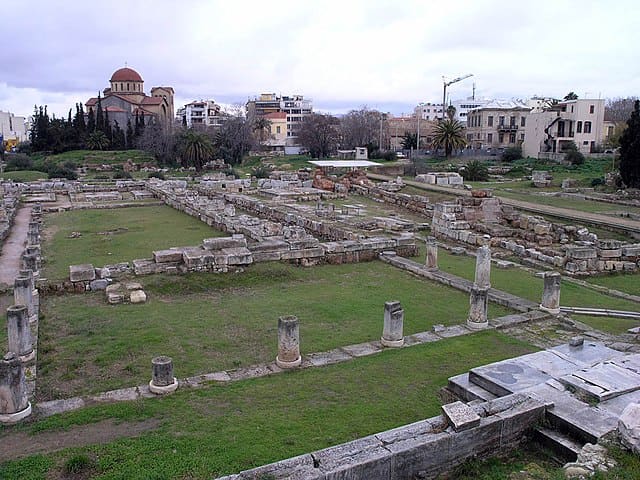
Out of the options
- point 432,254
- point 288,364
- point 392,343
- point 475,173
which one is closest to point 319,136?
point 475,173

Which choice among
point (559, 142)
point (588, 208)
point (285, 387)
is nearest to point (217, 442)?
point (285, 387)

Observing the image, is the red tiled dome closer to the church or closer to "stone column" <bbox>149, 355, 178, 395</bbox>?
the church

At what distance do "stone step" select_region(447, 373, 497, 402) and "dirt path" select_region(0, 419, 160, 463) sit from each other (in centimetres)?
437

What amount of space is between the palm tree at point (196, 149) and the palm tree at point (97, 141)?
21174 mm

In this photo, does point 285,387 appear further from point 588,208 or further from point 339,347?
point 588,208

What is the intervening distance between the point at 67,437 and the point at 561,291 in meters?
12.9

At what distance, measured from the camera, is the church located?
272 feet

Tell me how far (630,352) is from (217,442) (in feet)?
24.3

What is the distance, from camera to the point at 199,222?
26.5m

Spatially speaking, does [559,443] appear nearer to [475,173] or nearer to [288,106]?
[475,173]

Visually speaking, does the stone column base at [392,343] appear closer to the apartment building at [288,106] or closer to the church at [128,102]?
the church at [128,102]

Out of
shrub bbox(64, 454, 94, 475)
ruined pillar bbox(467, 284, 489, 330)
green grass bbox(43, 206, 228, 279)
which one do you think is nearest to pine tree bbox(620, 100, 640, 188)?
green grass bbox(43, 206, 228, 279)

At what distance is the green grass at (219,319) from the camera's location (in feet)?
30.5

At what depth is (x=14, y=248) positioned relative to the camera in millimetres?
20203
